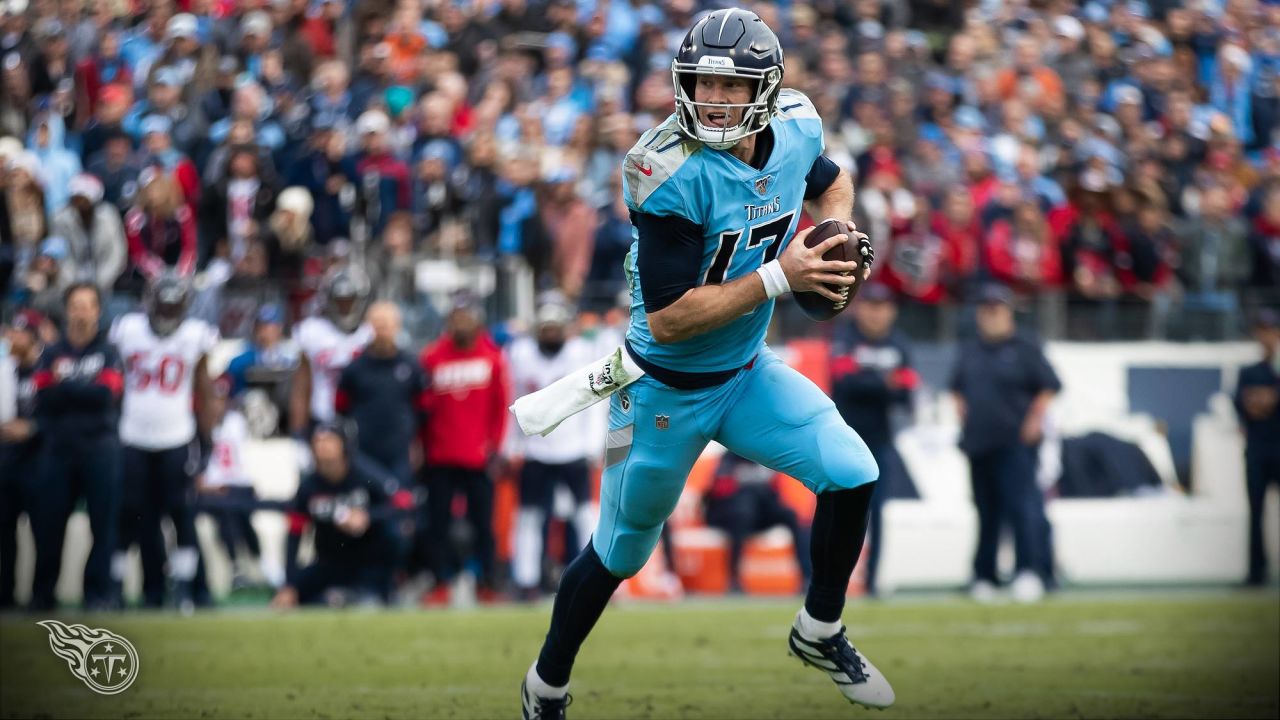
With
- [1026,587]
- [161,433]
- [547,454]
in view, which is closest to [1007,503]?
[1026,587]

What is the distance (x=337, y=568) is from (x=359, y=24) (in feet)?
17.0

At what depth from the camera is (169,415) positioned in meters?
10.2

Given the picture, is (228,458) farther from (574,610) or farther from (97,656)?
(574,610)

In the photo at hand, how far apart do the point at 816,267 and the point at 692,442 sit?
666mm

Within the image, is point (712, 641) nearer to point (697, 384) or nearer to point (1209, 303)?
point (697, 384)

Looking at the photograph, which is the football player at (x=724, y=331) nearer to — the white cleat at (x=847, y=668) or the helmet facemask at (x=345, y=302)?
the white cleat at (x=847, y=668)

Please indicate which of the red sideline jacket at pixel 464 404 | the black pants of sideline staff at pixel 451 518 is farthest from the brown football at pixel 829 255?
the black pants of sideline staff at pixel 451 518

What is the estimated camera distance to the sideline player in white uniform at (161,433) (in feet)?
33.3

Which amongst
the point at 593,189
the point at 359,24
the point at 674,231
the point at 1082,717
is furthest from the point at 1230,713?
the point at 359,24

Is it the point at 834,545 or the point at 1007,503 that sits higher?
the point at 834,545

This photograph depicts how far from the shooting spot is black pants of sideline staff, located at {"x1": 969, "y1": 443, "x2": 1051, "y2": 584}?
10641 mm

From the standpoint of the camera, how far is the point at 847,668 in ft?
16.5

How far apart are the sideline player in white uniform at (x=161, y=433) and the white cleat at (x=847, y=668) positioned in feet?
19.6

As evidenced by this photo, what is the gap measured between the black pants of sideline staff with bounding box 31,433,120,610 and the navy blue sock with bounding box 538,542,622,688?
5385mm
